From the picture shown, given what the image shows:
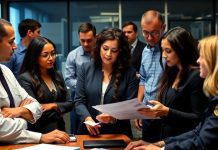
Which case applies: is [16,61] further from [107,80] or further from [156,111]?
[156,111]

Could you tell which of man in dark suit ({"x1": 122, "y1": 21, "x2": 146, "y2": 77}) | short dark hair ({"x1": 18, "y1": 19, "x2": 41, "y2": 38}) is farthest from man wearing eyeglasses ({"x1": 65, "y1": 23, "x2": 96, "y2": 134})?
short dark hair ({"x1": 18, "y1": 19, "x2": 41, "y2": 38})

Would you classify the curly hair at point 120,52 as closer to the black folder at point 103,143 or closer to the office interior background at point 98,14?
the black folder at point 103,143

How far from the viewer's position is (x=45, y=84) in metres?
2.85

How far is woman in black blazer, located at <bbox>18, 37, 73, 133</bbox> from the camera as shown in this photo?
2.72 metres

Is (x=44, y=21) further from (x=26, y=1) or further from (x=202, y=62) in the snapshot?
(x=202, y=62)

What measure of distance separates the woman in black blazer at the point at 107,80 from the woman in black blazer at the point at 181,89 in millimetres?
321

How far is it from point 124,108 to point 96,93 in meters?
0.60

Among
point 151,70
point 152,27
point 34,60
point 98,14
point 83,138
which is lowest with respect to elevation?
point 83,138

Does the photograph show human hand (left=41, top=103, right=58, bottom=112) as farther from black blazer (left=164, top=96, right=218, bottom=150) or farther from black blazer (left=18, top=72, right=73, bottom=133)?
black blazer (left=164, top=96, right=218, bottom=150)

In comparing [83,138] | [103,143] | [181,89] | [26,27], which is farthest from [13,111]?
[26,27]

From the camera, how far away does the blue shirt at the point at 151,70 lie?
3.02 metres

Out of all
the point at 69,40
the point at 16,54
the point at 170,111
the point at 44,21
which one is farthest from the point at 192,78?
the point at 44,21

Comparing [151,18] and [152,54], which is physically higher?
[151,18]

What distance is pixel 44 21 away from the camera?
324 inches
